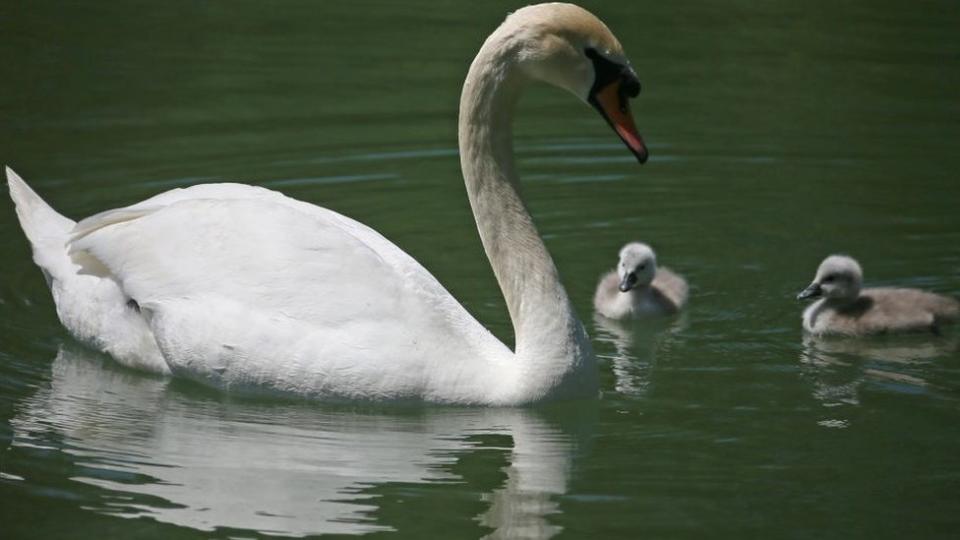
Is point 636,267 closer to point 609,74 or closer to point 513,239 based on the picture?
point 513,239

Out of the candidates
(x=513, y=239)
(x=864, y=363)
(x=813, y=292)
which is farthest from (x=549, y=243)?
(x=513, y=239)

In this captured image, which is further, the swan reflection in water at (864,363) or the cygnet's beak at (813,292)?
the cygnet's beak at (813,292)

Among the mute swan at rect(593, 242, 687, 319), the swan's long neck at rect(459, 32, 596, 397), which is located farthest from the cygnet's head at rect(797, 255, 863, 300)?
the swan's long neck at rect(459, 32, 596, 397)

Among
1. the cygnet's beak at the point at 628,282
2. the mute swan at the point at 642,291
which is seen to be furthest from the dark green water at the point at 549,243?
the cygnet's beak at the point at 628,282

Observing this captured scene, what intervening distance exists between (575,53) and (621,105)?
0.33m

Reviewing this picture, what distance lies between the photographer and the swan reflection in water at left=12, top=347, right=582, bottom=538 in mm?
7363

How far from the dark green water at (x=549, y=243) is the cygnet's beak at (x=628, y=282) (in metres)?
0.27

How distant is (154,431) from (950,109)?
27.6 feet

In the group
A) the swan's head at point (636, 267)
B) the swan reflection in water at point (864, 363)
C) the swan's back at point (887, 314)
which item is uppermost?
the swan's head at point (636, 267)

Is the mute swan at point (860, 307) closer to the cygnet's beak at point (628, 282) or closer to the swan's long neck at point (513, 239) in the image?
the cygnet's beak at point (628, 282)

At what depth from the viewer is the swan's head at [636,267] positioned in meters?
10.2

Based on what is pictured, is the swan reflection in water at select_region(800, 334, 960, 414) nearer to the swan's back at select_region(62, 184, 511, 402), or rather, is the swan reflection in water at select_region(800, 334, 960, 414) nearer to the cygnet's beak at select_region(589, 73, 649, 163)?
the cygnet's beak at select_region(589, 73, 649, 163)

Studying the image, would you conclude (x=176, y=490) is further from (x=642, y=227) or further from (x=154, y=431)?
(x=642, y=227)

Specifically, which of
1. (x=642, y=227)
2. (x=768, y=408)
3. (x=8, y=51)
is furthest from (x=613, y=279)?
(x=8, y=51)
